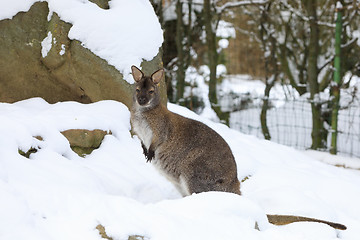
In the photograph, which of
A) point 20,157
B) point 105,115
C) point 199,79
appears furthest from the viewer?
point 199,79

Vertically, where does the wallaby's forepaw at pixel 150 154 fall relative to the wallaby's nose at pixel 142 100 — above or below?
below

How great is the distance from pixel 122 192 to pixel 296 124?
23.6ft

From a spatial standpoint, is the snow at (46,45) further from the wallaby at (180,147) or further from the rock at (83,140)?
the wallaby at (180,147)

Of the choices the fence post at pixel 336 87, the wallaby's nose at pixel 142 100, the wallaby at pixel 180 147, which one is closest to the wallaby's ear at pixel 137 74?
the wallaby at pixel 180 147

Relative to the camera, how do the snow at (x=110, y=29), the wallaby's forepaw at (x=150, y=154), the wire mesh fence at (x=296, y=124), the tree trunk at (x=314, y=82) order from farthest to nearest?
1. the wire mesh fence at (x=296, y=124)
2. the tree trunk at (x=314, y=82)
3. the snow at (x=110, y=29)
4. the wallaby's forepaw at (x=150, y=154)

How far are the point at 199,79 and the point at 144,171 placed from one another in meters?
9.00

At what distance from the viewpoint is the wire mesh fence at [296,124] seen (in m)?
9.52

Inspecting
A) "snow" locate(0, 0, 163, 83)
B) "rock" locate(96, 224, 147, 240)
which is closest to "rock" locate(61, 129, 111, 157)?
"snow" locate(0, 0, 163, 83)

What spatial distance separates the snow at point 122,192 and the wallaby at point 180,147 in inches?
17.1

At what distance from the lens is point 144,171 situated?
16.1ft

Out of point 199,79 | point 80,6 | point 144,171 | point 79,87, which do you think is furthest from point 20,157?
point 199,79

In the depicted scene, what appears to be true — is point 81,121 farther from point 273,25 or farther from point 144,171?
point 273,25

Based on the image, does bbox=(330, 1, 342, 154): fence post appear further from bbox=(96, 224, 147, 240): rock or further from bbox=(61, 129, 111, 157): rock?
bbox=(96, 224, 147, 240): rock

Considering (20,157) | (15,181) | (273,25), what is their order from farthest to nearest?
(273,25) < (20,157) < (15,181)
